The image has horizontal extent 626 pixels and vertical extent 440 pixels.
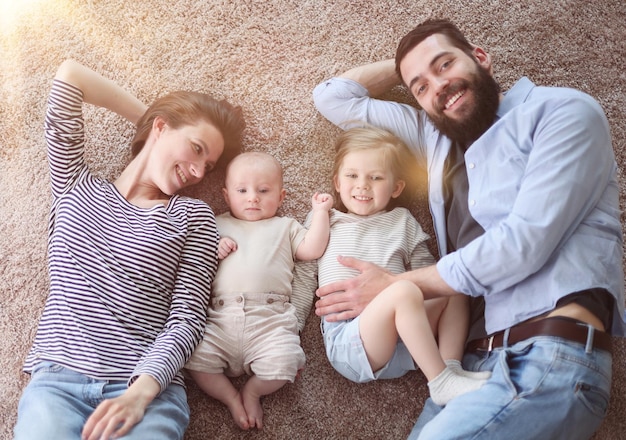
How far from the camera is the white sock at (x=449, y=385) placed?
1.43m

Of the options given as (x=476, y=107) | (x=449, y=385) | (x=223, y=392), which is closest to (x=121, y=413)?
(x=223, y=392)

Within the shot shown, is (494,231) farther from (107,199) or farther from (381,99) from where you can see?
(107,199)

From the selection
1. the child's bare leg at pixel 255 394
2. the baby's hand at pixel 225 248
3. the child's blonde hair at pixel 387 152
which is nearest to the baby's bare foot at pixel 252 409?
the child's bare leg at pixel 255 394

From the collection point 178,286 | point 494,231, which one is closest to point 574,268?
point 494,231

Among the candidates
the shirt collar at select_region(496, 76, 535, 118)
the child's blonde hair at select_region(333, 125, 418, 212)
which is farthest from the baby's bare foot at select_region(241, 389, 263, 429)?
the shirt collar at select_region(496, 76, 535, 118)

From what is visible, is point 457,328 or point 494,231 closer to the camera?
point 494,231

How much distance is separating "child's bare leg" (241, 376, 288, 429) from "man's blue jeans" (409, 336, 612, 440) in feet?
1.43

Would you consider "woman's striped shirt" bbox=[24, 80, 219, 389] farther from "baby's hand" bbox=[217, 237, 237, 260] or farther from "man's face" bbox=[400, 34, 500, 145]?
"man's face" bbox=[400, 34, 500, 145]

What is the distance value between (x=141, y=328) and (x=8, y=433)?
0.53m

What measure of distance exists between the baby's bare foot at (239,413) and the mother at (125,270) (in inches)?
5.2

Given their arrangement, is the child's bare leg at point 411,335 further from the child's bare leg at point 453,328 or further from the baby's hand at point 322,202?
the baby's hand at point 322,202

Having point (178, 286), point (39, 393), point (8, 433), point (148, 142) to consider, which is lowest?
point (8, 433)

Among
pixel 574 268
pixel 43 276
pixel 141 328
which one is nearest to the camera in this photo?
pixel 574 268

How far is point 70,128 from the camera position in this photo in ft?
5.43
